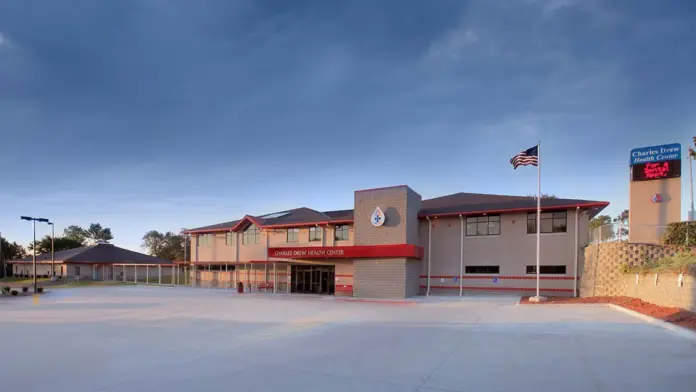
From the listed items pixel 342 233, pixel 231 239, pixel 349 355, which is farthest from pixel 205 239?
pixel 349 355

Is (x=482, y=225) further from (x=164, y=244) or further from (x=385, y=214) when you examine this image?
(x=164, y=244)

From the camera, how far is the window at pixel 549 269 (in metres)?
28.2

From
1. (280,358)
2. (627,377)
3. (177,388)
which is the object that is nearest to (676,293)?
(627,377)

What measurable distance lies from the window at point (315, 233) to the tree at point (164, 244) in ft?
230

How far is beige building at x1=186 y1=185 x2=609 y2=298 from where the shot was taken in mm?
28391

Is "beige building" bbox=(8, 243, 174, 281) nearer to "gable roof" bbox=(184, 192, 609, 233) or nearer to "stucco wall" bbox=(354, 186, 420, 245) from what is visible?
"gable roof" bbox=(184, 192, 609, 233)

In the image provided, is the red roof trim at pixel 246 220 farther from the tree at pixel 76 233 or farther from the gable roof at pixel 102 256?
the tree at pixel 76 233

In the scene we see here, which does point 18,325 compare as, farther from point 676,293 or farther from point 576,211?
point 576,211

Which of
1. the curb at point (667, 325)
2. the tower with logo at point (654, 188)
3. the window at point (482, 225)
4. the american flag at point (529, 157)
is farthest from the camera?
the window at point (482, 225)

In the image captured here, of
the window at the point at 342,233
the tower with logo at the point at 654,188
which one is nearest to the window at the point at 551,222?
the tower with logo at the point at 654,188

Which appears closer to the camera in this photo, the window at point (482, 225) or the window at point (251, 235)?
the window at point (482, 225)

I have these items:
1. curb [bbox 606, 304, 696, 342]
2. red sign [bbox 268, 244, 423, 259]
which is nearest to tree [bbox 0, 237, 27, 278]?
red sign [bbox 268, 244, 423, 259]

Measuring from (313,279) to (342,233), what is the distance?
4.79 m

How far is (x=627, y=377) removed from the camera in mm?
7754
